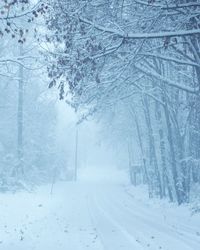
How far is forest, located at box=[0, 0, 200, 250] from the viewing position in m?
12.4

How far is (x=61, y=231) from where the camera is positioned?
16984mm

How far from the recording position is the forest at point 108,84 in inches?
490

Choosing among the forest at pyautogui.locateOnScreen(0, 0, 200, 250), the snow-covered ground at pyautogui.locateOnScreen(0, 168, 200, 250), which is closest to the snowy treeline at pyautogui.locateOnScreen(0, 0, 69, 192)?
the forest at pyautogui.locateOnScreen(0, 0, 200, 250)

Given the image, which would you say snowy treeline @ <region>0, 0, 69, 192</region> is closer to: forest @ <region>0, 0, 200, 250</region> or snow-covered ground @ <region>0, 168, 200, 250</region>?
forest @ <region>0, 0, 200, 250</region>

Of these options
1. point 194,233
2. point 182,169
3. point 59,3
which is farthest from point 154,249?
point 182,169

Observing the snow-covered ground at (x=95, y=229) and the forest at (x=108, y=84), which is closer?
the forest at (x=108, y=84)

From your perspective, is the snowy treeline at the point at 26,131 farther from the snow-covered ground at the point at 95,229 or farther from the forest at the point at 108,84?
the snow-covered ground at the point at 95,229

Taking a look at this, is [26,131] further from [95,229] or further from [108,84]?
[95,229]

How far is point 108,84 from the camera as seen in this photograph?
66.4ft

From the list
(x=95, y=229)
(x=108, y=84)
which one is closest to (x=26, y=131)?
(x=108, y=84)

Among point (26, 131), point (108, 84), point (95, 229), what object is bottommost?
point (95, 229)

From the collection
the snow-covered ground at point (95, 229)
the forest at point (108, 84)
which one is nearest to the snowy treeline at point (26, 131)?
the forest at point (108, 84)

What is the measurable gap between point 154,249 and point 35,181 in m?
35.7

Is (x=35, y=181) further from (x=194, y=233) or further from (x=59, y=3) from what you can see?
(x=59, y=3)
